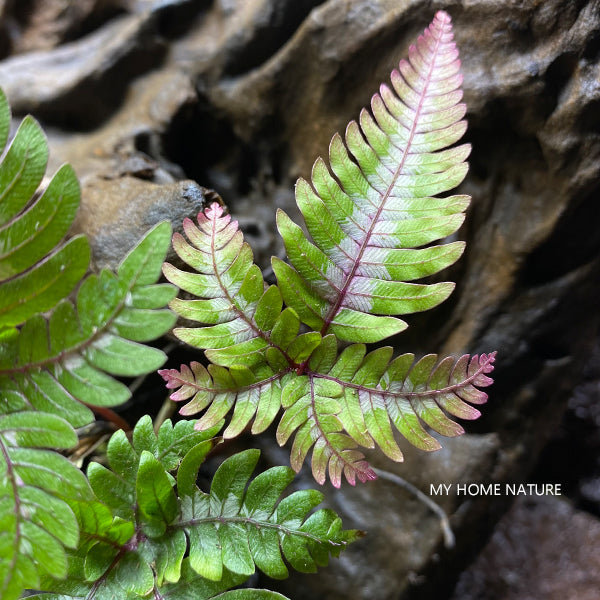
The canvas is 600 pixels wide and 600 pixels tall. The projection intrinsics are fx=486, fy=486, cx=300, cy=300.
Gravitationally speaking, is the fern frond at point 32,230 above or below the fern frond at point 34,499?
above

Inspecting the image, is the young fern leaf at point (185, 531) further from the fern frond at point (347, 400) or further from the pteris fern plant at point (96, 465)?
the fern frond at point (347, 400)

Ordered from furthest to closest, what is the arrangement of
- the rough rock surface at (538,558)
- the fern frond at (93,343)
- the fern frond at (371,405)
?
the rough rock surface at (538,558) < the fern frond at (371,405) < the fern frond at (93,343)

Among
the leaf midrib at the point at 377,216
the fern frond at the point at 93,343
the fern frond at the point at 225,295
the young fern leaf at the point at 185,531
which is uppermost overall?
the leaf midrib at the point at 377,216

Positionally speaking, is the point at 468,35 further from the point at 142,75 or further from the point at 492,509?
the point at 492,509

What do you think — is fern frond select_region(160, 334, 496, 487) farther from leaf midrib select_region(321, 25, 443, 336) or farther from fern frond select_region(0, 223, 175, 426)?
fern frond select_region(0, 223, 175, 426)

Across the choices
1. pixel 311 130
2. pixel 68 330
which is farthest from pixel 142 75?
pixel 68 330

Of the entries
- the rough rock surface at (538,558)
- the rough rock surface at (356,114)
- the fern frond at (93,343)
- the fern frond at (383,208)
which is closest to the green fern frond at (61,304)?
the fern frond at (93,343)

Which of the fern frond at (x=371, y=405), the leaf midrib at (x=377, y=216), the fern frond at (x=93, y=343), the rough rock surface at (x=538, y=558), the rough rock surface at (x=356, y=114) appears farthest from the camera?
the rough rock surface at (x=538, y=558)

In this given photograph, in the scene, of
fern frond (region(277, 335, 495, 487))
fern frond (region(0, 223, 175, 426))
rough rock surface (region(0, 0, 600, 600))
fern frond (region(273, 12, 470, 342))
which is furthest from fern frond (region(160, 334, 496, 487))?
rough rock surface (region(0, 0, 600, 600))
